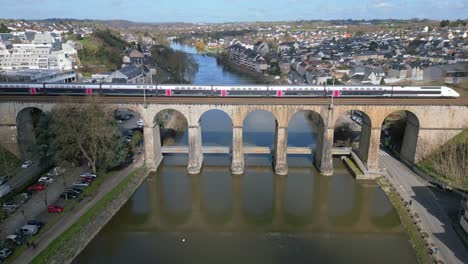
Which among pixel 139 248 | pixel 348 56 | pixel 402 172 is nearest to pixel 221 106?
pixel 139 248

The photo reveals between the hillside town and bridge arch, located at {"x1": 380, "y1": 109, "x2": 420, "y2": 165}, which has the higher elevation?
the hillside town

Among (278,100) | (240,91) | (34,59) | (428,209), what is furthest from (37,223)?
(34,59)

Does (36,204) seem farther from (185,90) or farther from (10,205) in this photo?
(185,90)

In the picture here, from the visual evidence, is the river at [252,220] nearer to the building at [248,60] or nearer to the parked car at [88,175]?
the parked car at [88,175]

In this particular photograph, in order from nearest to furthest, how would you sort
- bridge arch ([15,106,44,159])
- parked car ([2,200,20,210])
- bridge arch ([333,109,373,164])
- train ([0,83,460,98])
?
1. parked car ([2,200,20,210])
2. bridge arch ([333,109,373,164])
3. train ([0,83,460,98])
4. bridge arch ([15,106,44,159])

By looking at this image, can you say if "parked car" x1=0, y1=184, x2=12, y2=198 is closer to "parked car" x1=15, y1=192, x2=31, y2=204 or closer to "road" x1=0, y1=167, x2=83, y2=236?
"parked car" x1=15, y1=192, x2=31, y2=204

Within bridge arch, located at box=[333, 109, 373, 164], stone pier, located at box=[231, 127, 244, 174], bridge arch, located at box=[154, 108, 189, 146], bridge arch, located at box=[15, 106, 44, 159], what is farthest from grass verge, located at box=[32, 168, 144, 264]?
bridge arch, located at box=[333, 109, 373, 164]

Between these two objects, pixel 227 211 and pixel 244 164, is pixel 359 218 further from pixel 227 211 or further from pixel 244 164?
pixel 244 164
